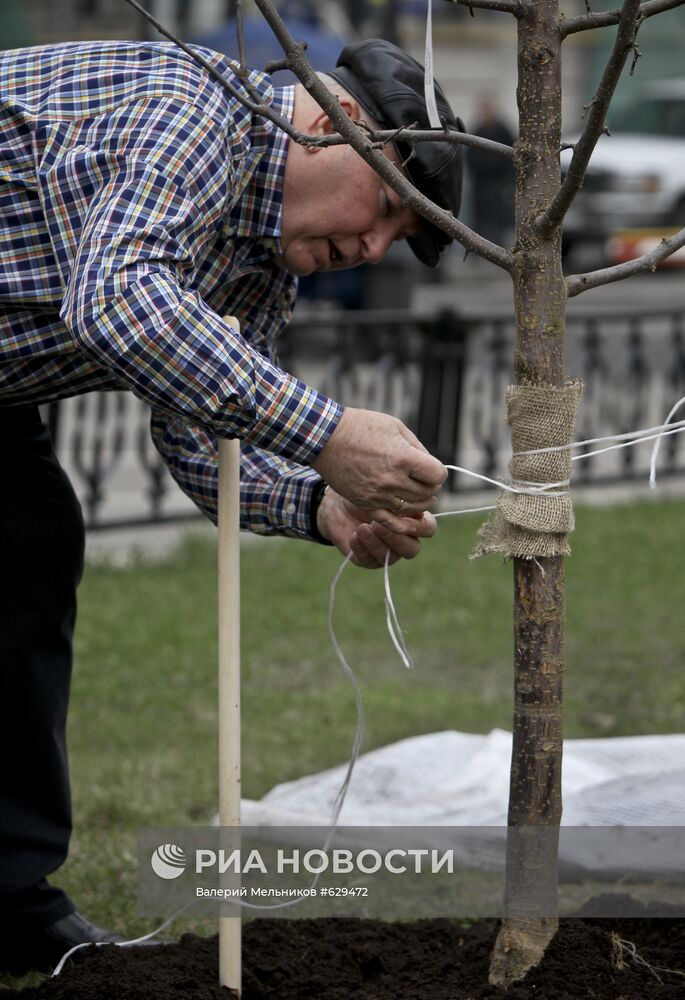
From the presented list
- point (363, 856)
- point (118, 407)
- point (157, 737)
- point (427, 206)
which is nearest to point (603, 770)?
point (363, 856)

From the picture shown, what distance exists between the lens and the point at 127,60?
2363 millimetres

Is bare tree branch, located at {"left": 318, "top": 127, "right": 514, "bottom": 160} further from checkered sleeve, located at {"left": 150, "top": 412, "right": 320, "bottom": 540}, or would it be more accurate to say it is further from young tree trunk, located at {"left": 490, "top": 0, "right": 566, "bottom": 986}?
checkered sleeve, located at {"left": 150, "top": 412, "right": 320, "bottom": 540}

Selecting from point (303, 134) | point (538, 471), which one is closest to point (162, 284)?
point (303, 134)

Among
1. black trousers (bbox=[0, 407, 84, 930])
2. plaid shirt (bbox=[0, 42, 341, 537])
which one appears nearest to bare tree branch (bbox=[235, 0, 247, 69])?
plaid shirt (bbox=[0, 42, 341, 537])

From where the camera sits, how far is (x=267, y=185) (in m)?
2.45

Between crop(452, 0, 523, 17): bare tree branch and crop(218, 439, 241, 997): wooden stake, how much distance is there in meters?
0.77

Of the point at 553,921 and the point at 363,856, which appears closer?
the point at 553,921

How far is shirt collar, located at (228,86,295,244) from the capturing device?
2414mm

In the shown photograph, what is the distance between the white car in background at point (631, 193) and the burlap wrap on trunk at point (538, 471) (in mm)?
15344

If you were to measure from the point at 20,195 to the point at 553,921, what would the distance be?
4.96ft

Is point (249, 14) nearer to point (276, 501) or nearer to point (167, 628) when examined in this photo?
point (167, 628)

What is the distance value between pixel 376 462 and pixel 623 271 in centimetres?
51

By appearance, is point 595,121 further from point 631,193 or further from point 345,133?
point 631,193

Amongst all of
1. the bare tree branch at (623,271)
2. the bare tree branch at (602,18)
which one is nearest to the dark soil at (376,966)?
the bare tree branch at (623,271)
